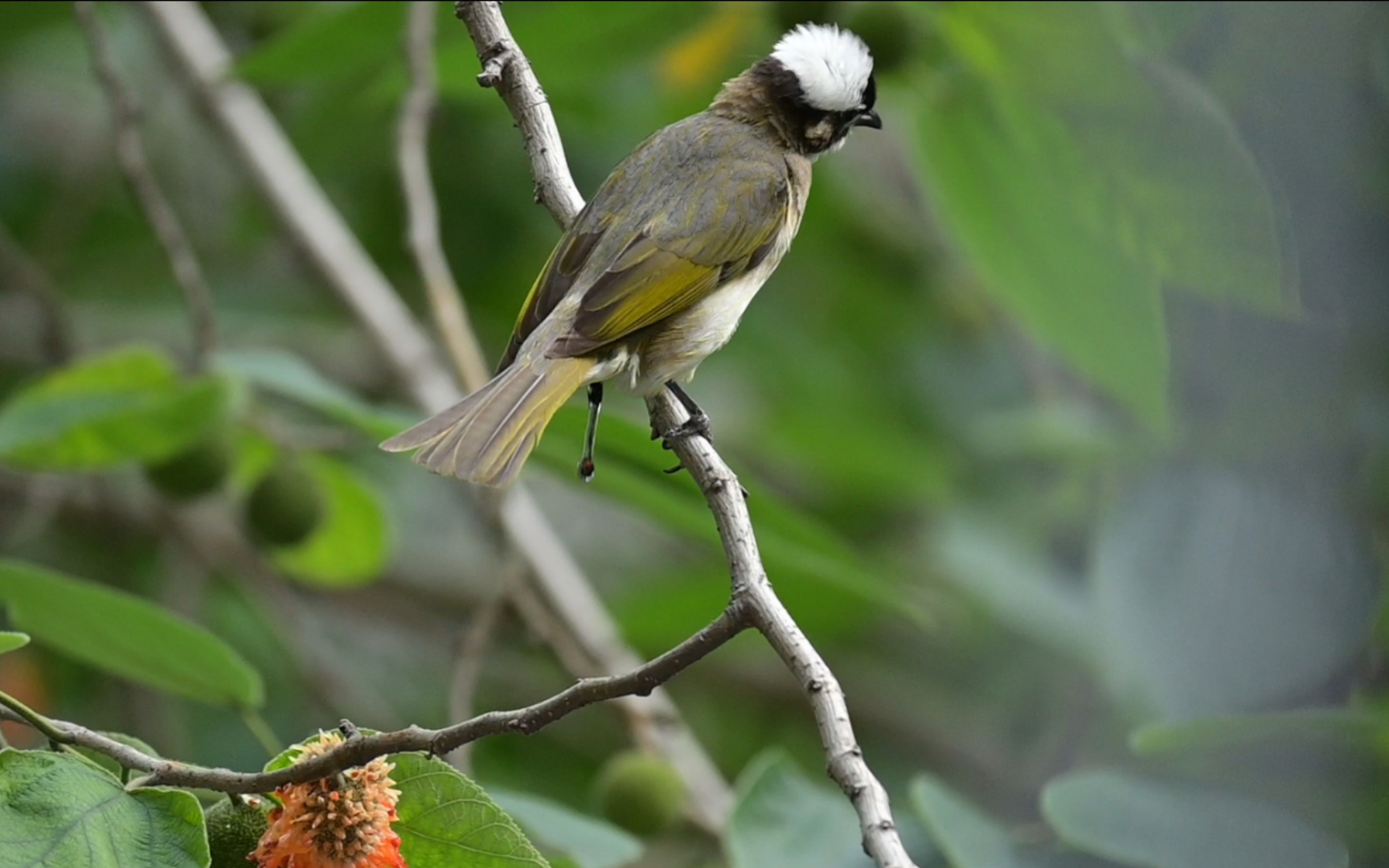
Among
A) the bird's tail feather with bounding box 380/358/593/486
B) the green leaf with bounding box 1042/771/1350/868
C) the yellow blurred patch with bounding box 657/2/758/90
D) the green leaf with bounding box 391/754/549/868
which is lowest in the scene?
the green leaf with bounding box 391/754/549/868

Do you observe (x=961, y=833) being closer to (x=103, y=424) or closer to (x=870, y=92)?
(x=870, y=92)

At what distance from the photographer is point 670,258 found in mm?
3100

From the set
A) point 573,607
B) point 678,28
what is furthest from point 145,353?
point 678,28

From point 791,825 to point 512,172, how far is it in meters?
3.38

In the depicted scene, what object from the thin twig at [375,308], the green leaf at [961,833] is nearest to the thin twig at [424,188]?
the thin twig at [375,308]

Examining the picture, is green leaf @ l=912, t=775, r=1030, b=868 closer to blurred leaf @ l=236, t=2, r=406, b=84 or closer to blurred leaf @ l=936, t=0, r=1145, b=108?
blurred leaf @ l=936, t=0, r=1145, b=108

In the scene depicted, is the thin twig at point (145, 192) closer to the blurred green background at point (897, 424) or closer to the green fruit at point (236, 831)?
the blurred green background at point (897, 424)

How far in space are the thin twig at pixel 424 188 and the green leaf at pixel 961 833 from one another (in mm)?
1334

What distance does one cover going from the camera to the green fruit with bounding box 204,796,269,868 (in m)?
1.79

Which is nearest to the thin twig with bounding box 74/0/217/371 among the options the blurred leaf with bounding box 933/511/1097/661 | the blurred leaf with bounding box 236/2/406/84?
the blurred leaf with bounding box 236/2/406/84

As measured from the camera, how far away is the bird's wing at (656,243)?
2967mm

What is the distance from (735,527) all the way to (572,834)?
2.59 feet

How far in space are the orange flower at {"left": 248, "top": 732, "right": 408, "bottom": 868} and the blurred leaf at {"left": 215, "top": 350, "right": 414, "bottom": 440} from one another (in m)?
1.42

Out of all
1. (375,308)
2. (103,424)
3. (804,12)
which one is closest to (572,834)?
(103,424)
